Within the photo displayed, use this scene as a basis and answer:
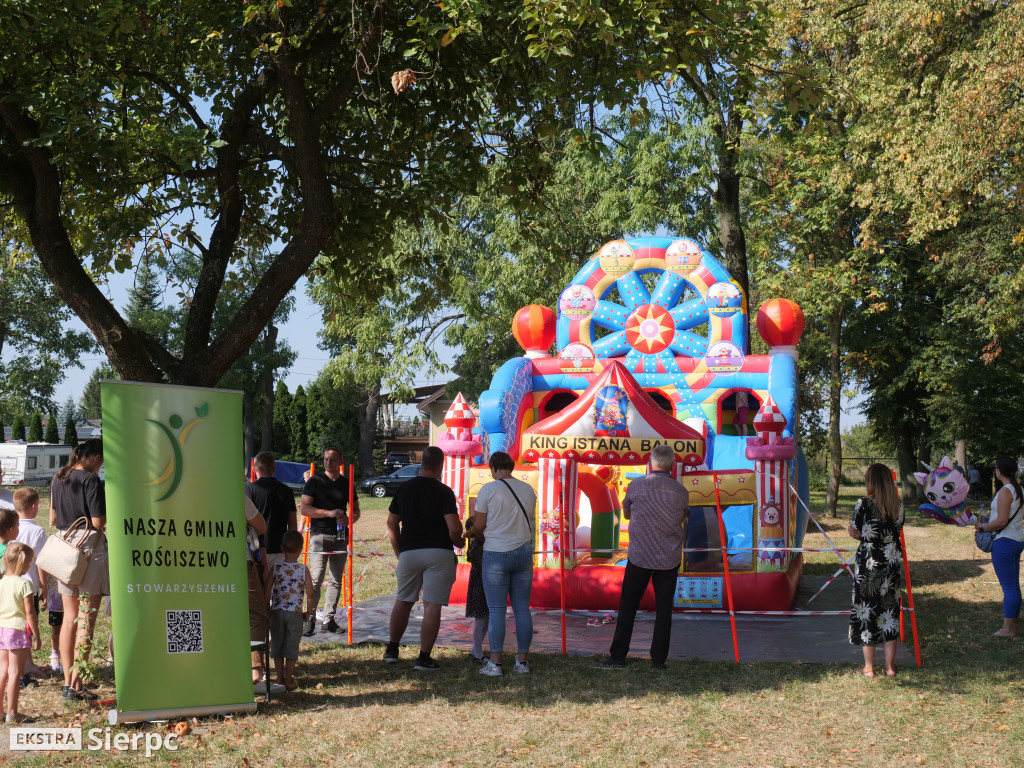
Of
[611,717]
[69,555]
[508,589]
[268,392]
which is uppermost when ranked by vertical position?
[268,392]

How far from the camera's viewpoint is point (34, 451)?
133ft

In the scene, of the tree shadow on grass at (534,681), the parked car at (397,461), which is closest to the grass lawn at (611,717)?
the tree shadow on grass at (534,681)

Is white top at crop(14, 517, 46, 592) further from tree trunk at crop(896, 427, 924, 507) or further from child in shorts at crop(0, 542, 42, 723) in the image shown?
tree trunk at crop(896, 427, 924, 507)

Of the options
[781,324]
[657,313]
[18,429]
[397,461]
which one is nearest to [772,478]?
[781,324]

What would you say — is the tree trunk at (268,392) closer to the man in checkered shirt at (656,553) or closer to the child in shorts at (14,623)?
the man in checkered shirt at (656,553)

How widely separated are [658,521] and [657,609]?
2.21 feet

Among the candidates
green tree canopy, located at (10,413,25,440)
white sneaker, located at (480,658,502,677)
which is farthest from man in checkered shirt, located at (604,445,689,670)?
green tree canopy, located at (10,413,25,440)

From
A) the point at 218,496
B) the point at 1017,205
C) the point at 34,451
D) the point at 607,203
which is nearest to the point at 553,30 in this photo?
the point at 218,496

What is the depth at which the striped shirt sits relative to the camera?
745cm

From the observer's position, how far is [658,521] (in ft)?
24.5

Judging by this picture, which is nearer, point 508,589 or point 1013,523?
point 508,589

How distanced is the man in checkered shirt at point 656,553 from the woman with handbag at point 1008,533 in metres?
3.12

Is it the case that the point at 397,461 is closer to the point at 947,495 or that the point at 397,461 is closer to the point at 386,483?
the point at 386,483

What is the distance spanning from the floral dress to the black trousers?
137 centimetres
